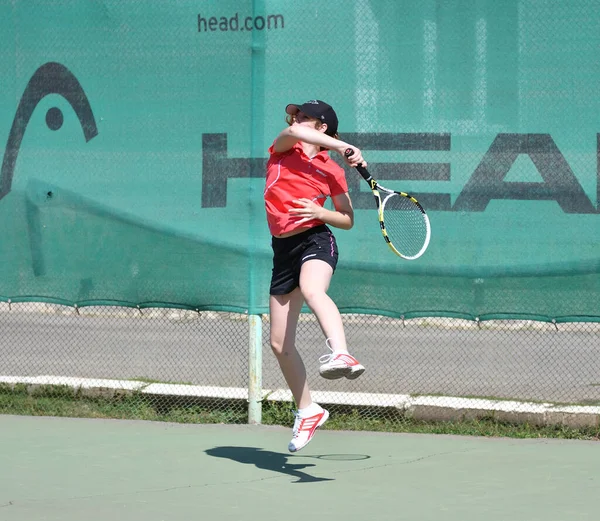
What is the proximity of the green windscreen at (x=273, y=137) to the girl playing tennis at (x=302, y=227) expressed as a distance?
1.24 m

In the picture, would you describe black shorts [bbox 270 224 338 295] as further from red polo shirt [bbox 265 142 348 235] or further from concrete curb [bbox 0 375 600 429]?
concrete curb [bbox 0 375 600 429]

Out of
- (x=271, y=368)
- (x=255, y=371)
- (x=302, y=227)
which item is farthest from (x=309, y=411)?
(x=271, y=368)

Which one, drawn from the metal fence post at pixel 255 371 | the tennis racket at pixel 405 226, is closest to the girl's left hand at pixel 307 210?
the tennis racket at pixel 405 226

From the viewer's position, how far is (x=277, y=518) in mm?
4273

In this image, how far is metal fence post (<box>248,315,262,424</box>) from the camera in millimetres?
6555

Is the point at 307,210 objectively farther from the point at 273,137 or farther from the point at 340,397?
the point at 340,397

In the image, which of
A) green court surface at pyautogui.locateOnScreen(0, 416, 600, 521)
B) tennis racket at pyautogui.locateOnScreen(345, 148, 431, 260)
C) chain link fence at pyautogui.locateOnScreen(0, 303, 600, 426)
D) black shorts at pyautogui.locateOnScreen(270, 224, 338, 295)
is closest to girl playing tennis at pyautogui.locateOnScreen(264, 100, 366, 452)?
black shorts at pyautogui.locateOnScreen(270, 224, 338, 295)

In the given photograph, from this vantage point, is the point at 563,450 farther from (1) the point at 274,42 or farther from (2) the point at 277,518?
(1) the point at 274,42

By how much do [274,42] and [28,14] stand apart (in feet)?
5.63

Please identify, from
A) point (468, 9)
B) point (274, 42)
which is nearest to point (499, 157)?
point (468, 9)

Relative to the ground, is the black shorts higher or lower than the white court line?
higher

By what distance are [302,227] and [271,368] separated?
366 cm

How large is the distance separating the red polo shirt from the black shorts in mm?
77

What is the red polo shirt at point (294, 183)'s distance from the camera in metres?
5.10
